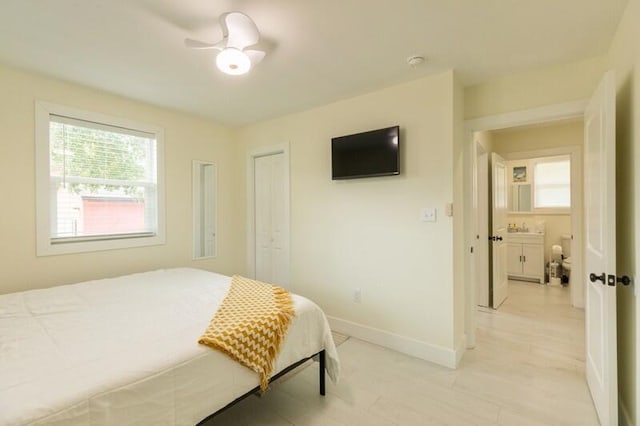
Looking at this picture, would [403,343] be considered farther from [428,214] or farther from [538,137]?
[538,137]

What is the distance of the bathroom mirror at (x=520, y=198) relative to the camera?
5.77m

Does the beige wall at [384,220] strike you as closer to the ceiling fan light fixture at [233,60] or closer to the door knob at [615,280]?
the door knob at [615,280]

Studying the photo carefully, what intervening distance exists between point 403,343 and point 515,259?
3944mm

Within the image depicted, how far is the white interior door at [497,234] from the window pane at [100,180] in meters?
4.20

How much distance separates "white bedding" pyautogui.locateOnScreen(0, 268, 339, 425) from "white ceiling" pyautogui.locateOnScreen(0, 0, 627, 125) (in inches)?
69.2

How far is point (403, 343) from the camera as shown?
8.96 feet

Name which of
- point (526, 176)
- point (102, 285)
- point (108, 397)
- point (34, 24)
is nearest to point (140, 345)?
point (108, 397)

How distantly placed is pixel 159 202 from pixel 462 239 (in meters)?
3.17

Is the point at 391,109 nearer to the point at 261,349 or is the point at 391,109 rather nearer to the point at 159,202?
the point at 261,349

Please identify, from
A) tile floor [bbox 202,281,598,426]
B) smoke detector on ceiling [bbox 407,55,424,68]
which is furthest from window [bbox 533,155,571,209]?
smoke detector on ceiling [bbox 407,55,424,68]

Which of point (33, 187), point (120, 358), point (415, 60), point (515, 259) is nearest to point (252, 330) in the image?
point (120, 358)

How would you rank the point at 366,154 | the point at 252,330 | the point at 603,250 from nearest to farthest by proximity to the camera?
the point at 252,330, the point at 603,250, the point at 366,154

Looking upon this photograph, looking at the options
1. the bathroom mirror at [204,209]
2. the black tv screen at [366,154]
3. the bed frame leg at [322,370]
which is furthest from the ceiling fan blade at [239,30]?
the bathroom mirror at [204,209]

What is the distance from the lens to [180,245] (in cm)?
357
